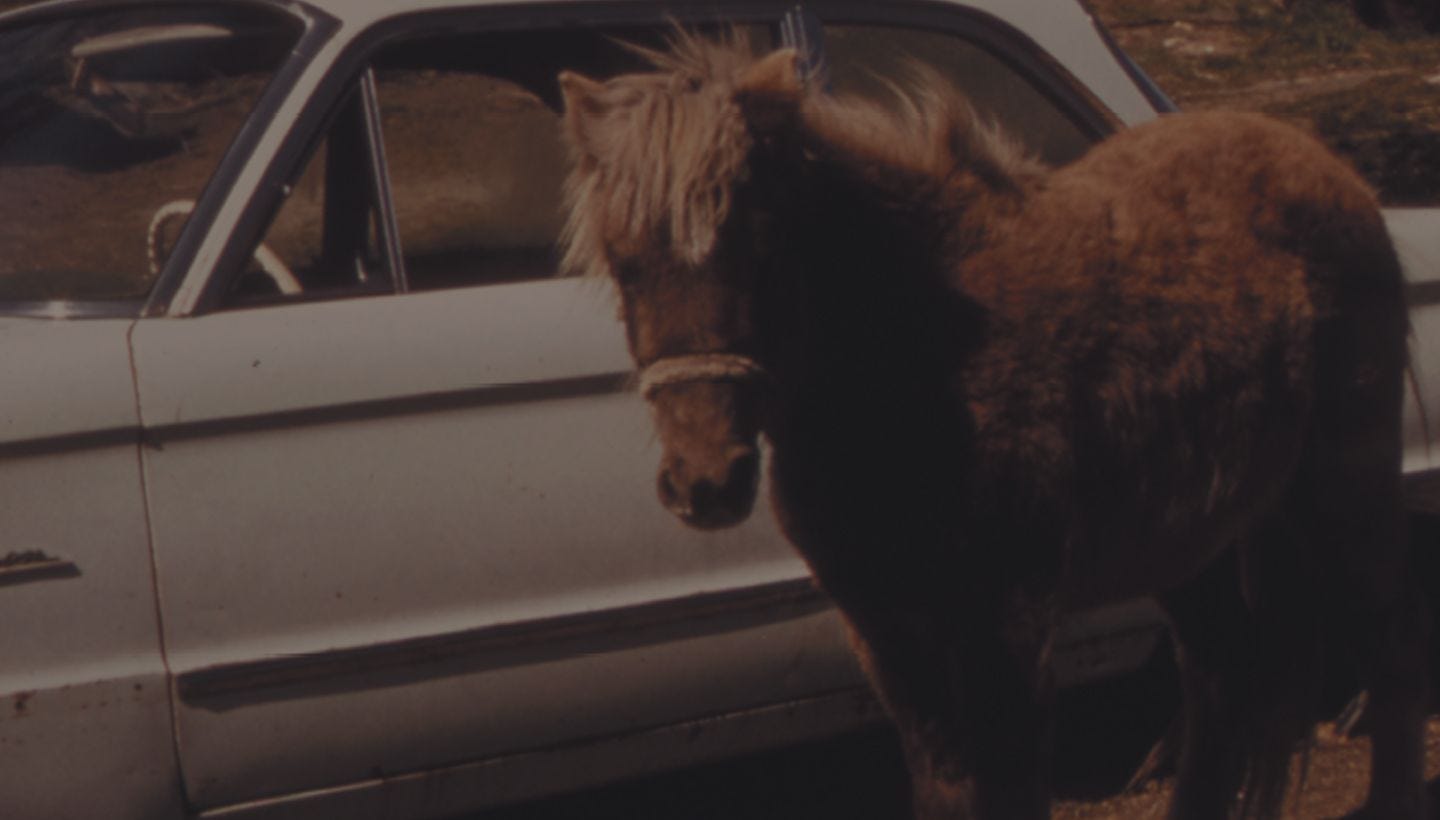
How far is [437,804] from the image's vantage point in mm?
3688

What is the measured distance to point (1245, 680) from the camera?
407cm

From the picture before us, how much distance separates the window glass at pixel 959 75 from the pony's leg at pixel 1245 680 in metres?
1.02

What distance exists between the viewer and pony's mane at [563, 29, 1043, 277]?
9.14 ft

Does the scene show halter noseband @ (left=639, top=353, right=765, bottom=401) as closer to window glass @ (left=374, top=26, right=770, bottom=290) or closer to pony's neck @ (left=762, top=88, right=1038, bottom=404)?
pony's neck @ (left=762, top=88, right=1038, bottom=404)

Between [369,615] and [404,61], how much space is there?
1.16 m

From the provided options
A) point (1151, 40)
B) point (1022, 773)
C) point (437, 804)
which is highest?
point (1022, 773)

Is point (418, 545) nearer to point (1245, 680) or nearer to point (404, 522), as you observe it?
point (404, 522)

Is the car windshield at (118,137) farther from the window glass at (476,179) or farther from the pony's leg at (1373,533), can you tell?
the pony's leg at (1373,533)

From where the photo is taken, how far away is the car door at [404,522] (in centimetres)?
345

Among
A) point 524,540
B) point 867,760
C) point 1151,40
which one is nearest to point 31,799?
point 524,540

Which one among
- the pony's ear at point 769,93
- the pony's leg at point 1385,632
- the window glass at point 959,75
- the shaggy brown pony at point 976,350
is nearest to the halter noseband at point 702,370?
the shaggy brown pony at point 976,350

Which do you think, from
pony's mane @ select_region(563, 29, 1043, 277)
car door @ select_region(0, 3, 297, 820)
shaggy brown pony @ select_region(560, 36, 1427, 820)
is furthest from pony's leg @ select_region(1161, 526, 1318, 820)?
car door @ select_region(0, 3, 297, 820)

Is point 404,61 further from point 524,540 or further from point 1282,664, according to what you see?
point 1282,664

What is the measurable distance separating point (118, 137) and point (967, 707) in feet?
6.87
